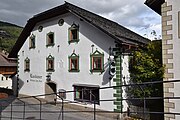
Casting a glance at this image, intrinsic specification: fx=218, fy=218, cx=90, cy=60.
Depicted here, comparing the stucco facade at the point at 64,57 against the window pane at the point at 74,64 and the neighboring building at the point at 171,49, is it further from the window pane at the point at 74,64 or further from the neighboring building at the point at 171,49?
the neighboring building at the point at 171,49

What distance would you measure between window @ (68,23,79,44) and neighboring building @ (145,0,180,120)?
7950 mm

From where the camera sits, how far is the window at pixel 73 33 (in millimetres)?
13898

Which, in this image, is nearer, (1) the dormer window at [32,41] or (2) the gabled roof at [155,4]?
(2) the gabled roof at [155,4]

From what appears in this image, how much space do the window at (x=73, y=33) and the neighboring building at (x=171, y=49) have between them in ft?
26.1

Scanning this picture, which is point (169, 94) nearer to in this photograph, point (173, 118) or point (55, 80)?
point (173, 118)

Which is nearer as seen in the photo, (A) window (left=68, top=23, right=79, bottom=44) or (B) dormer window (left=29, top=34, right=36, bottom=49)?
(A) window (left=68, top=23, right=79, bottom=44)

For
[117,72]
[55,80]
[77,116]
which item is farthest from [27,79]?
[117,72]

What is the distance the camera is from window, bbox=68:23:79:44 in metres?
13.9

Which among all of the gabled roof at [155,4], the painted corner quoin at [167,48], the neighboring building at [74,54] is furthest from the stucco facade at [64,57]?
the painted corner quoin at [167,48]

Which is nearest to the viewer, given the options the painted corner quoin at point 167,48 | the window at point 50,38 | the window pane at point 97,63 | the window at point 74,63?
the painted corner quoin at point 167,48

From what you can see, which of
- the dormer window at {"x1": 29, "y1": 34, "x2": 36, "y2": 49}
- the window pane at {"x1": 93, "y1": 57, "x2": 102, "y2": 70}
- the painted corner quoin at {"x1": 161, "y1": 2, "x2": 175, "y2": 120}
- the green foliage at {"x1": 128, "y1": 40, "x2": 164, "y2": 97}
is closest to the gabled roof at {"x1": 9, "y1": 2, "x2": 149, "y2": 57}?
the dormer window at {"x1": 29, "y1": 34, "x2": 36, "y2": 49}

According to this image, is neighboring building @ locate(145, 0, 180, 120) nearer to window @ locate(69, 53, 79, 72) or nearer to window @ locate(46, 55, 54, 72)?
window @ locate(69, 53, 79, 72)

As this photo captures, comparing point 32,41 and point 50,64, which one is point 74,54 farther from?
point 32,41

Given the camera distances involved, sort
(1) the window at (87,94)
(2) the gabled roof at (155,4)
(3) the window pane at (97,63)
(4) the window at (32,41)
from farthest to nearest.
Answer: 1. (4) the window at (32,41)
2. (1) the window at (87,94)
3. (3) the window pane at (97,63)
4. (2) the gabled roof at (155,4)
